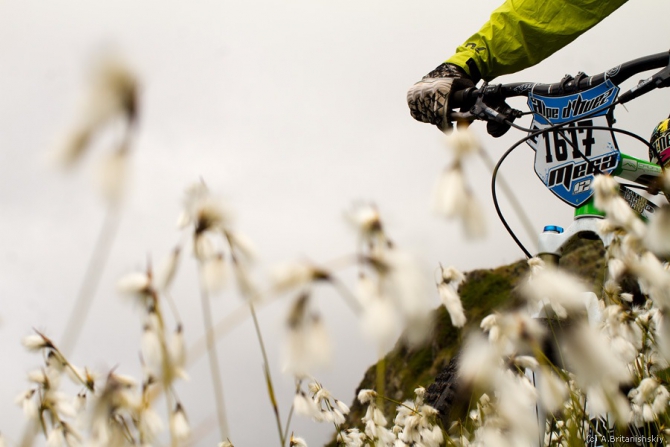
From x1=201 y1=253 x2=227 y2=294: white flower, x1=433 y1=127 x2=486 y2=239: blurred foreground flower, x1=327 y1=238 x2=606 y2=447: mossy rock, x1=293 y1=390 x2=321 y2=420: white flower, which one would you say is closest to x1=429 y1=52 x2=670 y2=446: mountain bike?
x1=293 y1=390 x2=321 y2=420: white flower

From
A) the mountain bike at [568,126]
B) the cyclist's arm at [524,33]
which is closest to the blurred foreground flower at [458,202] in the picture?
the mountain bike at [568,126]

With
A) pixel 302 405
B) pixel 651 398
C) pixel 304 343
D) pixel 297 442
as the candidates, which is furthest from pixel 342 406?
pixel 304 343

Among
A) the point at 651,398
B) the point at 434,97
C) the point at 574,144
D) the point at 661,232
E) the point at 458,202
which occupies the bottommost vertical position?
the point at 651,398

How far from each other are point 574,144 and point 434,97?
2.17 feet

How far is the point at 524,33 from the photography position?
2910mm

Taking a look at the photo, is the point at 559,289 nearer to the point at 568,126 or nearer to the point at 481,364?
the point at 481,364

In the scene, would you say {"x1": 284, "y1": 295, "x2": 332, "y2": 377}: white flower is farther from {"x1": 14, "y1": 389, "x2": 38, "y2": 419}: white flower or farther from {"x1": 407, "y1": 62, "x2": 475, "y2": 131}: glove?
{"x1": 407, "y1": 62, "x2": 475, "y2": 131}: glove

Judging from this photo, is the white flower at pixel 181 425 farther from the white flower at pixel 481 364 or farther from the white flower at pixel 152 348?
the white flower at pixel 481 364

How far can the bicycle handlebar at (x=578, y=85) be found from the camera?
232 centimetres

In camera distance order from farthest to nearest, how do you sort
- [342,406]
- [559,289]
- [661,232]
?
[342,406] < [661,232] < [559,289]

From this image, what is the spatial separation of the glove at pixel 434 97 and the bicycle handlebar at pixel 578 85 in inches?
2.1

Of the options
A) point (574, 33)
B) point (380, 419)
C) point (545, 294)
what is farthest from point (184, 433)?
point (574, 33)

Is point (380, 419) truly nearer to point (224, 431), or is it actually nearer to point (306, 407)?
point (306, 407)

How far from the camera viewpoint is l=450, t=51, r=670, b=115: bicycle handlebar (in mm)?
2316
